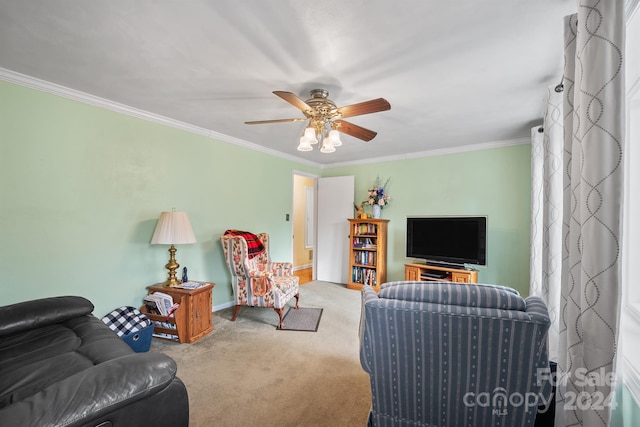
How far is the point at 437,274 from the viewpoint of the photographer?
385cm

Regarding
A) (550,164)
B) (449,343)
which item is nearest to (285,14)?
(449,343)

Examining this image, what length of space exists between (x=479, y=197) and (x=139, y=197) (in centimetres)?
440

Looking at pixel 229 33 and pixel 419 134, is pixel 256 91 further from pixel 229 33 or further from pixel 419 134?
pixel 419 134

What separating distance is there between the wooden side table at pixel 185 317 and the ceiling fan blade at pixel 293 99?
2.04 meters

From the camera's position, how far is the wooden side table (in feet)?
8.70

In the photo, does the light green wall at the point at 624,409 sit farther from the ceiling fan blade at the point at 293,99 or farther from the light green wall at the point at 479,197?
the light green wall at the point at 479,197

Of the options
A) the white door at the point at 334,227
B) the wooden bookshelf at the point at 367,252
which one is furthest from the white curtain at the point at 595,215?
the white door at the point at 334,227

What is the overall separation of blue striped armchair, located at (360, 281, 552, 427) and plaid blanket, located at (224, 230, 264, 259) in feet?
7.95

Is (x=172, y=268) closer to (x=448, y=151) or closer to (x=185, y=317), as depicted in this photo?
(x=185, y=317)

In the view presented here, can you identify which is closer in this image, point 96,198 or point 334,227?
point 96,198

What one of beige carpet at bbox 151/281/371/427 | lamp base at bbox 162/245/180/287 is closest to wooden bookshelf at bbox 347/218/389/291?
beige carpet at bbox 151/281/371/427

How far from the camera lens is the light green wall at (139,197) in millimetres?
2230

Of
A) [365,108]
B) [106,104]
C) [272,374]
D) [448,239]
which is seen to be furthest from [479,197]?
[106,104]

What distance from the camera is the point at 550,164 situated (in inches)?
74.5
